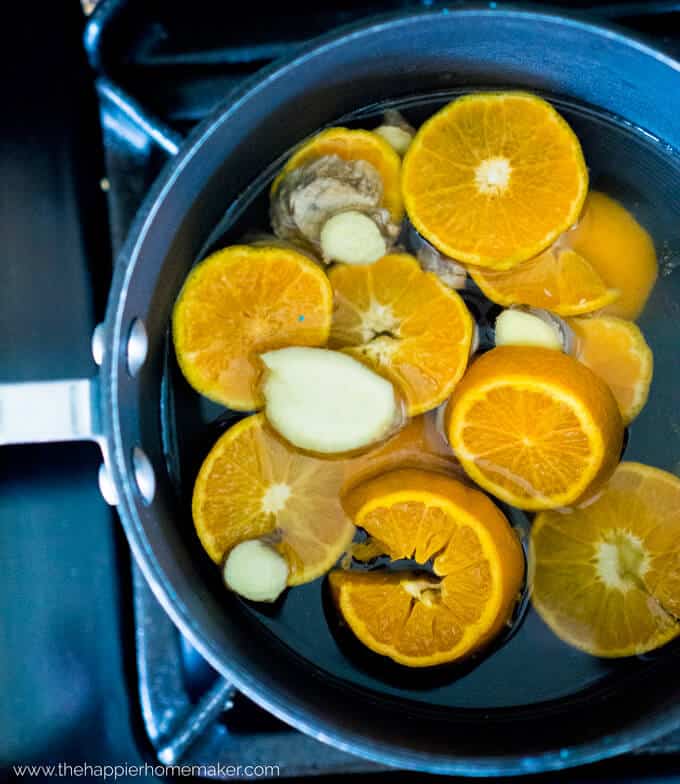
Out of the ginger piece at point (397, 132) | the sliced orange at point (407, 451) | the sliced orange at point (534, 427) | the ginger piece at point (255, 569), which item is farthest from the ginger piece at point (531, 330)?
the ginger piece at point (255, 569)

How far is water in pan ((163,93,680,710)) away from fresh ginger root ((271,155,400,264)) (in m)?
0.06

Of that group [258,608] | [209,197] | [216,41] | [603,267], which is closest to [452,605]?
[258,608]

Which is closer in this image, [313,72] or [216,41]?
[313,72]

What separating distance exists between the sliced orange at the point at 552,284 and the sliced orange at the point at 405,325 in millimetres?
57

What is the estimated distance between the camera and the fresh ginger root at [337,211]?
0.90 m

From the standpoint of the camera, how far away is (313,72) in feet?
2.69

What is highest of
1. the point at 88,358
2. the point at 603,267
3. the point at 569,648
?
the point at 603,267

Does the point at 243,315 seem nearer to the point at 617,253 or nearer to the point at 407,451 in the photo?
the point at 407,451

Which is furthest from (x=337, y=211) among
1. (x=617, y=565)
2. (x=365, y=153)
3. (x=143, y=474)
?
(x=617, y=565)

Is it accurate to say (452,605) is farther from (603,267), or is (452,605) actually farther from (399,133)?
(399,133)

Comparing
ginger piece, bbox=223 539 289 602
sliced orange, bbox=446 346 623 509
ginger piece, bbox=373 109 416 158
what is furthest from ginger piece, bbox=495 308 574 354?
ginger piece, bbox=223 539 289 602

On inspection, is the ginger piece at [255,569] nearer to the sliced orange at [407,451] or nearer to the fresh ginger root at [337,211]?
the sliced orange at [407,451]

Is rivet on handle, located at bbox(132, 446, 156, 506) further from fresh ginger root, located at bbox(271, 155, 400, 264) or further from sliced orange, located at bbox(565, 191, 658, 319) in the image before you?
sliced orange, located at bbox(565, 191, 658, 319)

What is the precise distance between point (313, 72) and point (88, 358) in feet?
1.36
